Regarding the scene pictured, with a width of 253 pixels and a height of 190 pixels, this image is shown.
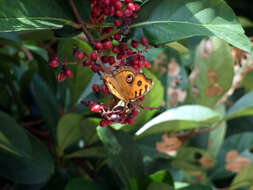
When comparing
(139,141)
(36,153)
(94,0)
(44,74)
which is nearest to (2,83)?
(44,74)

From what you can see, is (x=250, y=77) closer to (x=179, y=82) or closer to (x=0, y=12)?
(x=179, y=82)

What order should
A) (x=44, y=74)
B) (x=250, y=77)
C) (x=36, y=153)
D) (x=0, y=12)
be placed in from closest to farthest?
(x=0, y=12), (x=36, y=153), (x=44, y=74), (x=250, y=77)

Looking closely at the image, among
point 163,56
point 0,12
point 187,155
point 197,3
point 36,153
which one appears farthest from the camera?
point 187,155

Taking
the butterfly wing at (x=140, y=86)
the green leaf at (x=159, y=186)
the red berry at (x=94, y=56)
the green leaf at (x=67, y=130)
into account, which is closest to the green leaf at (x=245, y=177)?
the green leaf at (x=159, y=186)

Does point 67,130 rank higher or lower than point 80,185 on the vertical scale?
higher

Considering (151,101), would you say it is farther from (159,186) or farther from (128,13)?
(128,13)

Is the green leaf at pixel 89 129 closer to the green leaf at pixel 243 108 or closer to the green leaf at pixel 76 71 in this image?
the green leaf at pixel 76 71

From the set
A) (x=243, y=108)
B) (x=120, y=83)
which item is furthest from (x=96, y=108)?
(x=243, y=108)
